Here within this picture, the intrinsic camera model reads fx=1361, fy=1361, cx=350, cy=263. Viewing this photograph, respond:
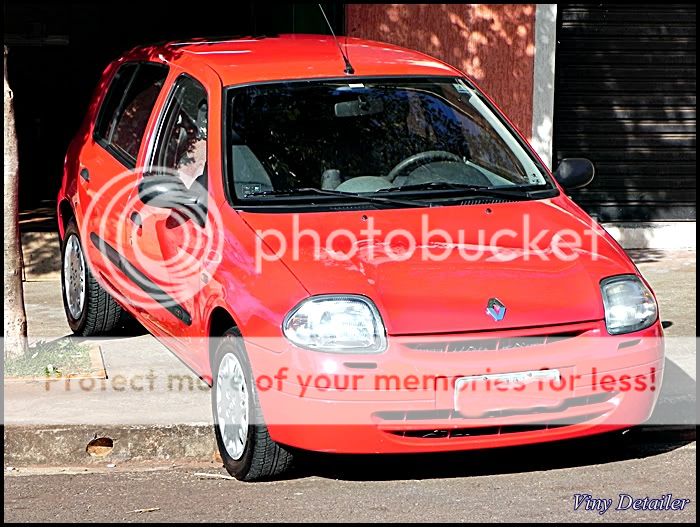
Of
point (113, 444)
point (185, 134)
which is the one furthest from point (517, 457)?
point (185, 134)

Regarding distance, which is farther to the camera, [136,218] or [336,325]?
[136,218]

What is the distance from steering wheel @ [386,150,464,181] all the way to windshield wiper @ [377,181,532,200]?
0.18 meters

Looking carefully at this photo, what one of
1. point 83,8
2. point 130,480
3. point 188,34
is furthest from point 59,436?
point 83,8

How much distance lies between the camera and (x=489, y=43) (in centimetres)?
1162

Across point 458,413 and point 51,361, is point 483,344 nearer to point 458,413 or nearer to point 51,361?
point 458,413

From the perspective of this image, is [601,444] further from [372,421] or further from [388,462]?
[372,421]

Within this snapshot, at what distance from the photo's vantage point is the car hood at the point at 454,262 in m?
5.55

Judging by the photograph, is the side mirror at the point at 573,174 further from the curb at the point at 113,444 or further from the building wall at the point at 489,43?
the building wall at the point at 489,43

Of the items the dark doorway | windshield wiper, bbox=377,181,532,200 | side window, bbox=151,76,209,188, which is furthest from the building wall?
windshield wiper, bbox=377,181,532,200

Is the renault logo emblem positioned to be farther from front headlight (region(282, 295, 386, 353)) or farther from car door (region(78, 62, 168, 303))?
car door (region(78, 62, 168, 303))

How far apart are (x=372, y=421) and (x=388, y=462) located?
30.2 inches

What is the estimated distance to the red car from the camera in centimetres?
547

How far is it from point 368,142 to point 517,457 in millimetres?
1773

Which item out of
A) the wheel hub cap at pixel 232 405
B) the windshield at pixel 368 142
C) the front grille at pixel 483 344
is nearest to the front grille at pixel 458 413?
the front grille at pixel 483 344
